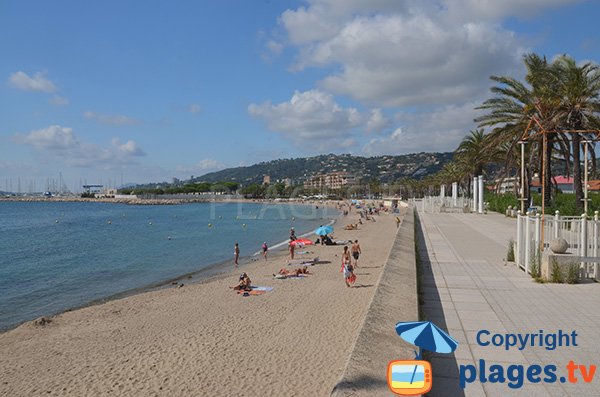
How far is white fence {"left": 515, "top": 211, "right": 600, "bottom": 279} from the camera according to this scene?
32.8 ft

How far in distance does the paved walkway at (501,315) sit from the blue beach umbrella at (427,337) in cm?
84

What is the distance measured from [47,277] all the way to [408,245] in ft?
59.0

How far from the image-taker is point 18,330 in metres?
12.1

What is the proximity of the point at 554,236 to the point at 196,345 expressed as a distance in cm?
871

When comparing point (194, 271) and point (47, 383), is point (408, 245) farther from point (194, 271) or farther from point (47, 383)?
point (194, 271)

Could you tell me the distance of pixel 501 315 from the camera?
7.53 m

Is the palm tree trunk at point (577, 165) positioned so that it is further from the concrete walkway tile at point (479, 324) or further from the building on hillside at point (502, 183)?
the concrete walkway tile at point (479, 324)

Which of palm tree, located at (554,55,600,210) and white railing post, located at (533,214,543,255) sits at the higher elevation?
A: palm tree, located at (554,55,600,210)

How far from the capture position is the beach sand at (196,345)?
6.98 metres

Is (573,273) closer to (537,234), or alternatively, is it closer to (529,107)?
(537,234)

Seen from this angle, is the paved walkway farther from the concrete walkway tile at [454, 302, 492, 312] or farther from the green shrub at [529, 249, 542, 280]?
the green shrub at [529, 249, 542, 280]

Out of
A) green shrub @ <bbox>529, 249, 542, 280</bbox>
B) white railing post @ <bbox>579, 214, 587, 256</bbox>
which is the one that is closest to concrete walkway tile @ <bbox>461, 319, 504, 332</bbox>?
green shrub @ <bbox>529, 249, 542, 280</bbox>

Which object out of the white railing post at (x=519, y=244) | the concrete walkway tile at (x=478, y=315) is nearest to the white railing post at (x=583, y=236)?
the white railing post at (x=519, y=244)

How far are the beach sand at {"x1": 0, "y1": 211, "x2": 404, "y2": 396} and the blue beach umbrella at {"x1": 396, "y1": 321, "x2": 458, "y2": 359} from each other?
62.5 inches
